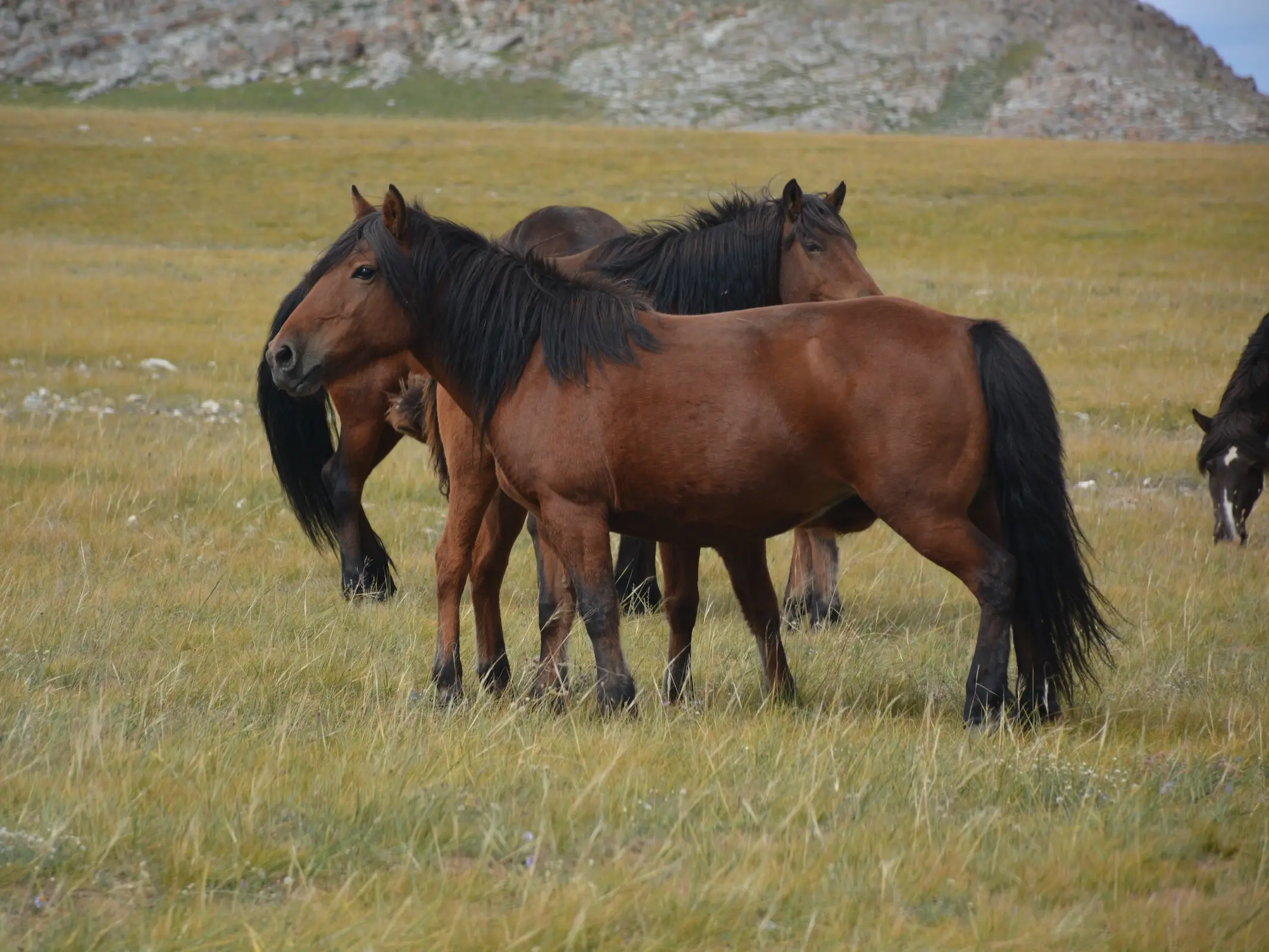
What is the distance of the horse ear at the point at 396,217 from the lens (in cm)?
500

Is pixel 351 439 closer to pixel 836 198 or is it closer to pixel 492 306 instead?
pixel 492 306

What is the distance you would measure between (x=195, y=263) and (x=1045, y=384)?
913 inches

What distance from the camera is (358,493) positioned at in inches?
305

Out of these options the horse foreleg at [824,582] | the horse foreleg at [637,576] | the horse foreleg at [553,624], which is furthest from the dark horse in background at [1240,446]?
the horse foreleg at [553,624]

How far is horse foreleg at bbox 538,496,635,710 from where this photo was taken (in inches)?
191

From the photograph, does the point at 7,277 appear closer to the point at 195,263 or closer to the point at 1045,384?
the point at 195,263

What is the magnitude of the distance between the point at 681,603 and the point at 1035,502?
153 cm

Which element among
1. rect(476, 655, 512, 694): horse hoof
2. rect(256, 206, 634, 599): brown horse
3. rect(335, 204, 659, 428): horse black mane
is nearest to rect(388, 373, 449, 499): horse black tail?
rect(256, 206, 634, 599): brown horse

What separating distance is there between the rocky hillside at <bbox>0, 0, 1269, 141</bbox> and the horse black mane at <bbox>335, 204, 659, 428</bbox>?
74863 millimetres

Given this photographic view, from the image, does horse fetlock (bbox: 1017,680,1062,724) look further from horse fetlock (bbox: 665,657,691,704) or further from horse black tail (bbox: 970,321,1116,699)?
horse fetlock (bbox: 665,657,691,704)

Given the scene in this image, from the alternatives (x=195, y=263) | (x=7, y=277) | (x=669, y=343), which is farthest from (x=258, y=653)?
(x=195, y=263)

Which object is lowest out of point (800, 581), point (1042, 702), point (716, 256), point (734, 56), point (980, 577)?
point (800, 581)

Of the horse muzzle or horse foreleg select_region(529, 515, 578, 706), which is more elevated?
the horse muzzle

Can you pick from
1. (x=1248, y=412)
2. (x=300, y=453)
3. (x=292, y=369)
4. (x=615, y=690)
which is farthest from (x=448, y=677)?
(x=1248, y=412)
